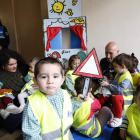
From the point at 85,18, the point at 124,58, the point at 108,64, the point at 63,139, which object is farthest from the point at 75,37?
the point at 63,139

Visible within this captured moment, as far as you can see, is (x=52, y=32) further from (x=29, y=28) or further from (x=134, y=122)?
(x=134, y=122)

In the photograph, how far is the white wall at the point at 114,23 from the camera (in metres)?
2.25

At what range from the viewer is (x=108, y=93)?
161 cm

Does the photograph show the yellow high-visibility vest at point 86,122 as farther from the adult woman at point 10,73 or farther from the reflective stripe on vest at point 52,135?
the adult woman at point 10,73

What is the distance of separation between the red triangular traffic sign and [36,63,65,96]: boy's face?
0.42ft

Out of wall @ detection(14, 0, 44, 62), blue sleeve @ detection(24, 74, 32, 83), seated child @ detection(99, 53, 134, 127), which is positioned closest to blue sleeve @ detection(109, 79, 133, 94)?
seated child @ detection(99, 53, 134, 127)

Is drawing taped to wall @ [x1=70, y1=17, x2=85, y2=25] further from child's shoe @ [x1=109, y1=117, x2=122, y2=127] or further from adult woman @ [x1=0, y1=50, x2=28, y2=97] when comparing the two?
child's shoe @ [x1=109, y1=117, x2=122, y2=127]

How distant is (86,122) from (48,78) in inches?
25.5

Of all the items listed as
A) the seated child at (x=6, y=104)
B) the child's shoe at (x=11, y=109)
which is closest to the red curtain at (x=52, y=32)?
the seated child at (x=6, y=104)

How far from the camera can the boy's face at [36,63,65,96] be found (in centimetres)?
76

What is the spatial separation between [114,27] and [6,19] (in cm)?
300

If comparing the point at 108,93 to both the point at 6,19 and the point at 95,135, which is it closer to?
the point at 95,135

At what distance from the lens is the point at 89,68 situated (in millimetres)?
835

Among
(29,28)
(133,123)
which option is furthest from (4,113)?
(29,28)
